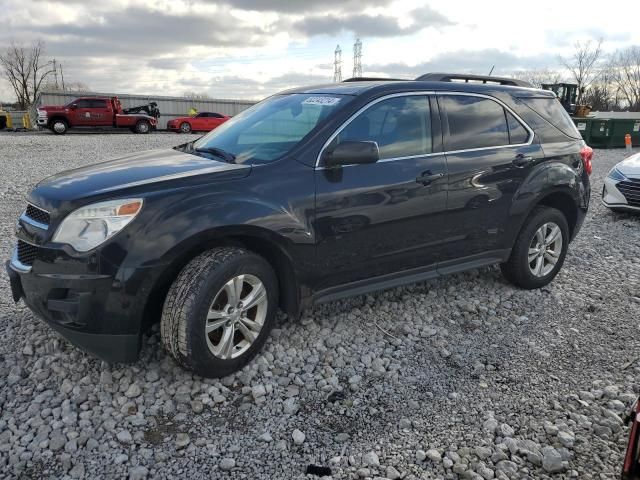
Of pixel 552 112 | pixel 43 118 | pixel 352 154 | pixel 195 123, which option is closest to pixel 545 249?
pixel 552 112

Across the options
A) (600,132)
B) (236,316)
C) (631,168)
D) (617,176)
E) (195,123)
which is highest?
(195,123)

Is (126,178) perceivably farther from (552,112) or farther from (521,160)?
(552,112)

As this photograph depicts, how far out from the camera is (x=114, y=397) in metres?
3.04

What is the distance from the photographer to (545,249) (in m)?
4.84

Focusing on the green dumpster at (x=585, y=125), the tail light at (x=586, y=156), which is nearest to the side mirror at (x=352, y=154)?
the tail light at (x=586, y=156)

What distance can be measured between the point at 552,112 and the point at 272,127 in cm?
273

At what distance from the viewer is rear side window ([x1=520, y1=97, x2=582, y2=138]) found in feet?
15.5

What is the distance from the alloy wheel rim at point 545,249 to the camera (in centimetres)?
Answer: 476

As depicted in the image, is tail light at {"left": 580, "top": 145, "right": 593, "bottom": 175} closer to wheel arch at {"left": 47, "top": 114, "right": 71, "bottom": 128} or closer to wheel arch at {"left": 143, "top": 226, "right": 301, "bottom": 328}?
wheel arch at {"left": 143, "top": 226, "right": 301, "bottom": 328}

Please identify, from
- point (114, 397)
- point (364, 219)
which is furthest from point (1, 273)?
point (364, 219)

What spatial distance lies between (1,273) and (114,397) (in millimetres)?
2480

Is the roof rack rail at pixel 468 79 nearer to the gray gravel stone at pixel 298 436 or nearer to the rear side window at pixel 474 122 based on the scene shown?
the rear side window at pixel 474 122

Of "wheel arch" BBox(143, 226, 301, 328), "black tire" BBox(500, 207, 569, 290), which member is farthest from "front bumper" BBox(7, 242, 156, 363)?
"black tire" BBox(500, 207, 569, 290)

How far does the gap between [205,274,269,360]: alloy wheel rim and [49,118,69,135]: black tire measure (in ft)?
82.0
